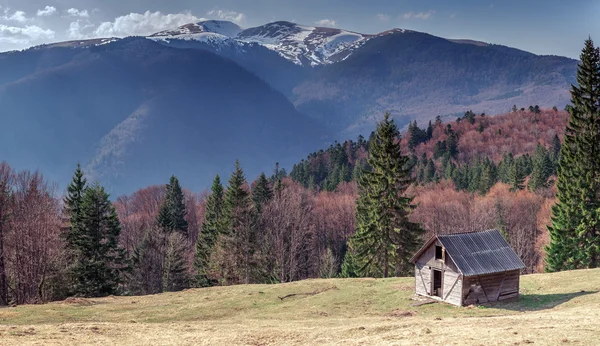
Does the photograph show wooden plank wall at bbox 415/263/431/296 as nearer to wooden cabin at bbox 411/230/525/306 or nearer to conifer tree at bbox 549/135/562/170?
wooden cabin at bbox 411/230/525/306

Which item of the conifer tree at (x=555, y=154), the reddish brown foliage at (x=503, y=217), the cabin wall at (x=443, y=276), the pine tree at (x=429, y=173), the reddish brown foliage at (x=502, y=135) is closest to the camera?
the cabin wall at (x=443, y=276)

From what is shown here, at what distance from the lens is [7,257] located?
43562mm

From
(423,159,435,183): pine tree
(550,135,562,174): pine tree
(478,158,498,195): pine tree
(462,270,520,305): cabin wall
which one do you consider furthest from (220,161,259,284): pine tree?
(550,135,562,174): pine tree

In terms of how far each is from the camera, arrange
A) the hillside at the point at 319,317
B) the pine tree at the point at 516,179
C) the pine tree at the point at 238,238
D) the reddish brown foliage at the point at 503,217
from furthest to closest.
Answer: the pine tree at the point at 516,179, the reddish brown foliage at the point at 503,217, the pine tree at the point at 238,238, the hillside at the point at 319,317

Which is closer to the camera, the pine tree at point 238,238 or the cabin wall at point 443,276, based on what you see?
the cabin wall at point 443,276

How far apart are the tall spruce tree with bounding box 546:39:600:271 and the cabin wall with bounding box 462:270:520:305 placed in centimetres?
1818

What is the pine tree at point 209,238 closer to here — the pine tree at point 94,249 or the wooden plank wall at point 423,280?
the pine tree at point 94,249

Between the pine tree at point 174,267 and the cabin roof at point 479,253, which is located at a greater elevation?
the cabin roof at point 479,253

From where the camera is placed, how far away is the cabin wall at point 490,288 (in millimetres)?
33375

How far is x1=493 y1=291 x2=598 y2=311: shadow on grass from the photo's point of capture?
103 ft

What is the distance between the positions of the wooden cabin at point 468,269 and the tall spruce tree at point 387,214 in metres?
11.2

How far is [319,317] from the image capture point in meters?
31.6

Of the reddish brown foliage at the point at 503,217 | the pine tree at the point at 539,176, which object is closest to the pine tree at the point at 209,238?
the reddish brown foliage at the point at 503,217

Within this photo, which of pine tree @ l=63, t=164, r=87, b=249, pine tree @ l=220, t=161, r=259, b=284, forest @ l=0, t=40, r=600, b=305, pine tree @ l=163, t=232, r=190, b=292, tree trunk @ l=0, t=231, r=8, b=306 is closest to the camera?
tree trunk @ l=0, t=231, r=8, b=306
